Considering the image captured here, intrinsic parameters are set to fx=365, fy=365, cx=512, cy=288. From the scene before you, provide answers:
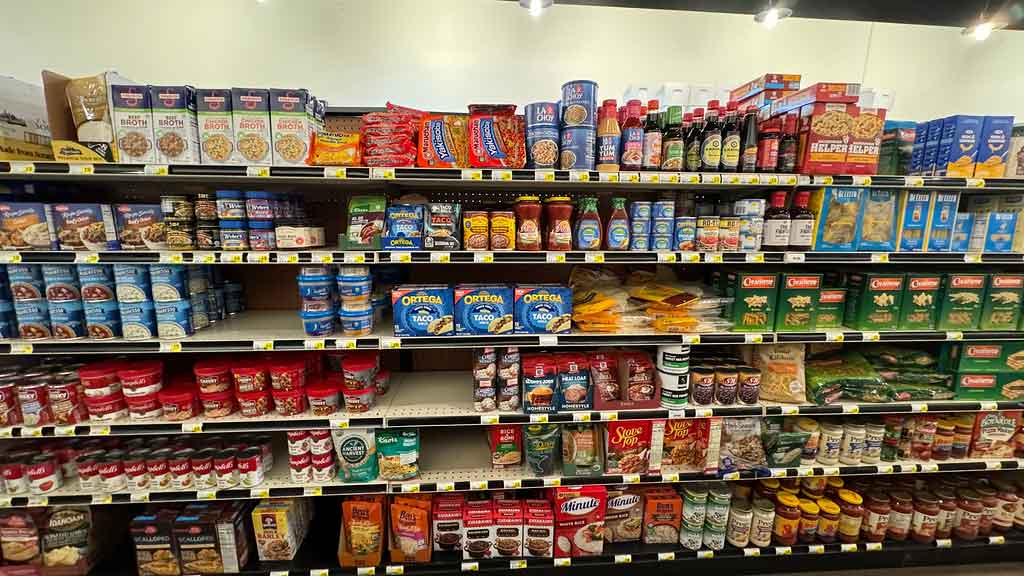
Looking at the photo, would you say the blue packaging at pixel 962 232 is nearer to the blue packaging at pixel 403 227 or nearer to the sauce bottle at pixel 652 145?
the sauce bottle at pixel 652 145

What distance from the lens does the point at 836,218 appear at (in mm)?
1824

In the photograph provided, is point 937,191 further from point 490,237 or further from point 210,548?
point 210,548

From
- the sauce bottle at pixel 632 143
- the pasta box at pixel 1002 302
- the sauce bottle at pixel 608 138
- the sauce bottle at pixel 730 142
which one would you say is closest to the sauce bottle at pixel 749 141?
the sauce bottle at pixel 730 142

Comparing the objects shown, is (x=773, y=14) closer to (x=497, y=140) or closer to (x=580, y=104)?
(x=580, y=104)

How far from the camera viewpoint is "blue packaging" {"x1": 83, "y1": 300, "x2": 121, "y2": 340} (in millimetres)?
1735

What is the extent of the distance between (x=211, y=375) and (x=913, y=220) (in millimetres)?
3626

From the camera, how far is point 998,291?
6.47ft

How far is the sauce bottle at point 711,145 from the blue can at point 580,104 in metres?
0.55

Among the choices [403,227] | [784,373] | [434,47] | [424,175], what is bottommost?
[784,373]

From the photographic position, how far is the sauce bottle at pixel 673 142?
1.72 metres

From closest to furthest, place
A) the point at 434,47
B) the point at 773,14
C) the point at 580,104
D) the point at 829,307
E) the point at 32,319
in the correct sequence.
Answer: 1. the point at 580,104
2. the point at 32,319
3. the point at 829,307
4. the point at 773,14
5. the point at 434,47

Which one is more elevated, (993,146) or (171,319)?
(993,146)

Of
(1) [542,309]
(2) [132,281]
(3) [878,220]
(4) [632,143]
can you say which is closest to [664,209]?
(4) [632,143]

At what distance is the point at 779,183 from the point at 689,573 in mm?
2147
